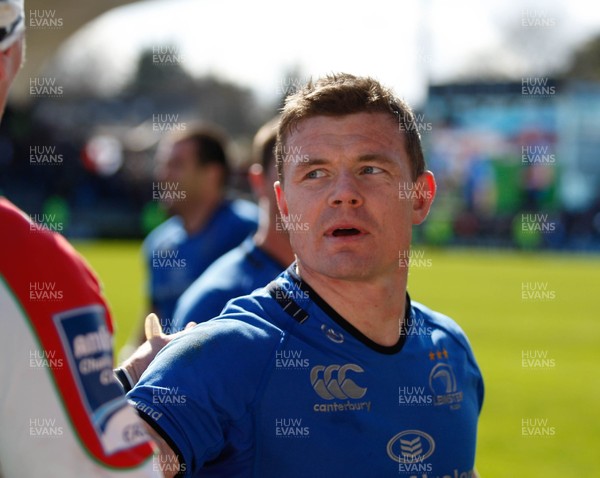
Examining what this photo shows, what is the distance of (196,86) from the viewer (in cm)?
Result: 6975

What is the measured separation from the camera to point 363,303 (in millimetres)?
2719

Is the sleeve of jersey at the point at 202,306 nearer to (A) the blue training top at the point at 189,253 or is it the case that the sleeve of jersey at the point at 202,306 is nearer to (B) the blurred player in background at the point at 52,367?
(A) the blue training top at the point at 189,253

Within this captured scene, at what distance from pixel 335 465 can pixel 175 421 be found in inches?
19.5

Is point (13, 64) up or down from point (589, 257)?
up

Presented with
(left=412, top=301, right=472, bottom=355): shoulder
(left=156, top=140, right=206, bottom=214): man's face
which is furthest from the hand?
(left=156, top=140, right=206, bottom=214): man's face

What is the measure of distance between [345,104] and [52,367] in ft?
4.97

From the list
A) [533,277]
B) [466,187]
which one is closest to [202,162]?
[533,277]

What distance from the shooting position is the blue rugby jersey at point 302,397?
2.29 metres

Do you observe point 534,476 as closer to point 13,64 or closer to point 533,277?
point 13,64

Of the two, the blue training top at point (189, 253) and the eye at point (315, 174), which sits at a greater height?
the eye at point (315, 174)

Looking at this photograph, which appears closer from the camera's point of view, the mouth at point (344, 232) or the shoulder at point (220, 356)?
the shoulder at point (220, 356)

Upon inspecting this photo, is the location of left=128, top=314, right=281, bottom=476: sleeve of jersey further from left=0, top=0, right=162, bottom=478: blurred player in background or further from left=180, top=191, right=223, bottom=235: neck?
left=180, top=191, right=223, bottom=235: neck

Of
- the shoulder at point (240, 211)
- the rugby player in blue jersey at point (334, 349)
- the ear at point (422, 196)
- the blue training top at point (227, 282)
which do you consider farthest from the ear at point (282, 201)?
the shoulder at point (240, 211)

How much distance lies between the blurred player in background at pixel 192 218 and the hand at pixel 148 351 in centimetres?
372
